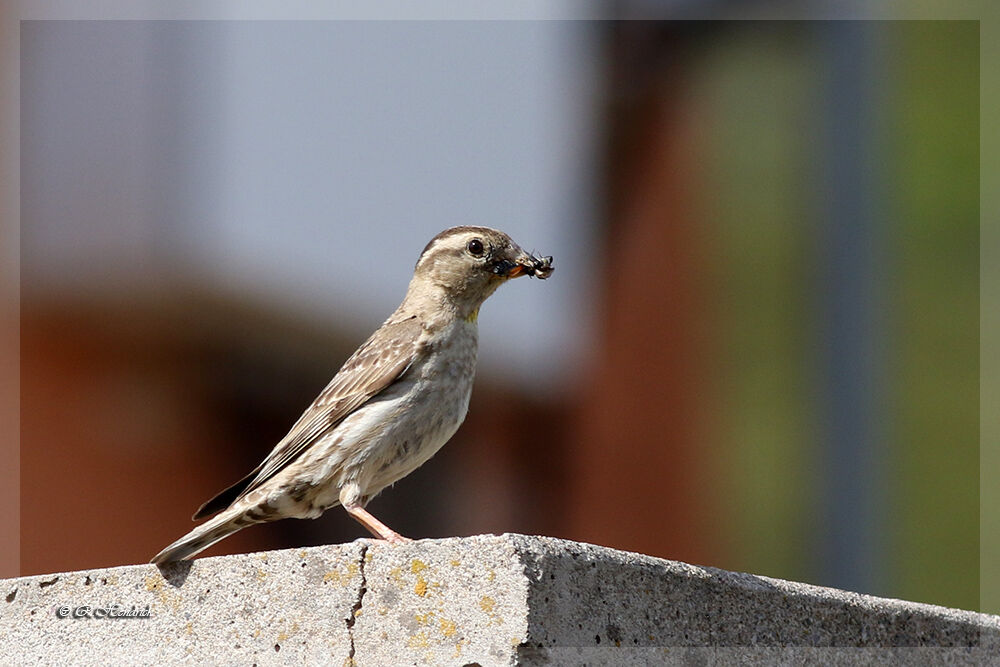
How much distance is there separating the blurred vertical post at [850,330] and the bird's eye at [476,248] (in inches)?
106

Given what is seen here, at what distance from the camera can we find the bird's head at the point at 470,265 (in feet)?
19.6

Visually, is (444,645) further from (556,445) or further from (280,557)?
(556,445)

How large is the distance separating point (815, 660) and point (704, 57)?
46.3ft

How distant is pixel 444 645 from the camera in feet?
11.2

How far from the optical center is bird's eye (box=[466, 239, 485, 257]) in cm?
605

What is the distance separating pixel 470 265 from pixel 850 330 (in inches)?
125

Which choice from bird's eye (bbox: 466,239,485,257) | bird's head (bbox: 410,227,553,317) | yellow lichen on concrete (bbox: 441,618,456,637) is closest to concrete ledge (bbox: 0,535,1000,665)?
yellow lichen on concrete (bbox: 441,618,456,637)

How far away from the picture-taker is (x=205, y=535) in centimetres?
476

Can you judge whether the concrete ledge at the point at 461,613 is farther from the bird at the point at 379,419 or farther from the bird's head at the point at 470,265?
the bird's head at the point at 470,265

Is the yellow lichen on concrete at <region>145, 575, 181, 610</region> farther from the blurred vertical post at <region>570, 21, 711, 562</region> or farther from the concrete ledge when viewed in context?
the blurred vertical post at <region>570, 21, 711, 562</region>

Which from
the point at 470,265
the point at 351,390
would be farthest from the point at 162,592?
the point at 470,265

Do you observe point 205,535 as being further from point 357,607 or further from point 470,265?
point 470,265

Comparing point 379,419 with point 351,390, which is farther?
point 351,390

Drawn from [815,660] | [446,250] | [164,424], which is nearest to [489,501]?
[164,424]
